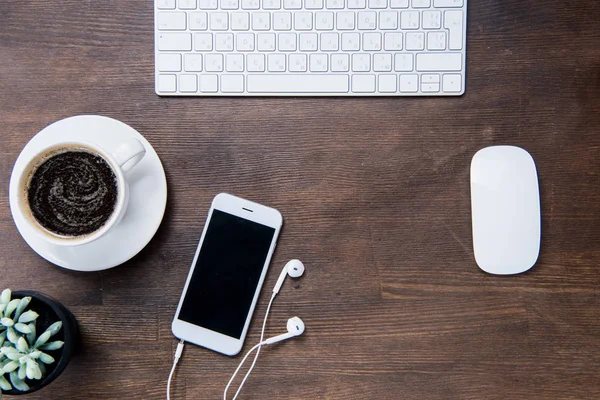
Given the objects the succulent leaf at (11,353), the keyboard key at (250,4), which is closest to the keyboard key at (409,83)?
the keyboard key at (250,4)

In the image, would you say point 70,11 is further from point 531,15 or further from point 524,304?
point 524,304

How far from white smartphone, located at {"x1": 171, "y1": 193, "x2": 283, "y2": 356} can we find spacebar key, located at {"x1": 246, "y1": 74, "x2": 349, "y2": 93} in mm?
146

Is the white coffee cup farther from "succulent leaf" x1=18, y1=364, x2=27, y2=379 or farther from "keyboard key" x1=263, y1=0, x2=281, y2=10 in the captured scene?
→ "keyboard key" x1=263, y1=0, x2=281, y2=10

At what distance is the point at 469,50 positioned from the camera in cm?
69

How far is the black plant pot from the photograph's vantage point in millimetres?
611

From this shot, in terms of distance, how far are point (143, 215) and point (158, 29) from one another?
0.77 feet

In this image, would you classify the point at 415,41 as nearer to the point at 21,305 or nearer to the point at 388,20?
the point at 388,20

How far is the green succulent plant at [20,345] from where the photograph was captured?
561 mm

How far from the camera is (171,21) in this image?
2.18 feet

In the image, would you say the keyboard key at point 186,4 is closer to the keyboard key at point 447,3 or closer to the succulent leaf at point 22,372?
the keyboard key at point 447,3

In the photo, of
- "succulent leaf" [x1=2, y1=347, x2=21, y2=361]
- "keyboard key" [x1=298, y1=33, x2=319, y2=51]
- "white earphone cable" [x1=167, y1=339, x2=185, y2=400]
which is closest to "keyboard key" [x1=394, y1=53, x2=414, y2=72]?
"keyboard key" [x1=298, y1=33, x2=319, y2=51]

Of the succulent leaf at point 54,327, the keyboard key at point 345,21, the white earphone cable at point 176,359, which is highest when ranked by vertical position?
the keyboard key at point 345,21

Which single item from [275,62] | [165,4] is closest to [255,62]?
[275,62]

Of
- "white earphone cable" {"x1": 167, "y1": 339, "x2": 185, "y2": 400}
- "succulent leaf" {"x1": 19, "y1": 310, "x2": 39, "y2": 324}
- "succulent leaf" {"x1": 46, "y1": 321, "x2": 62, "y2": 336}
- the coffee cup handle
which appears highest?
the coffee cup handle
